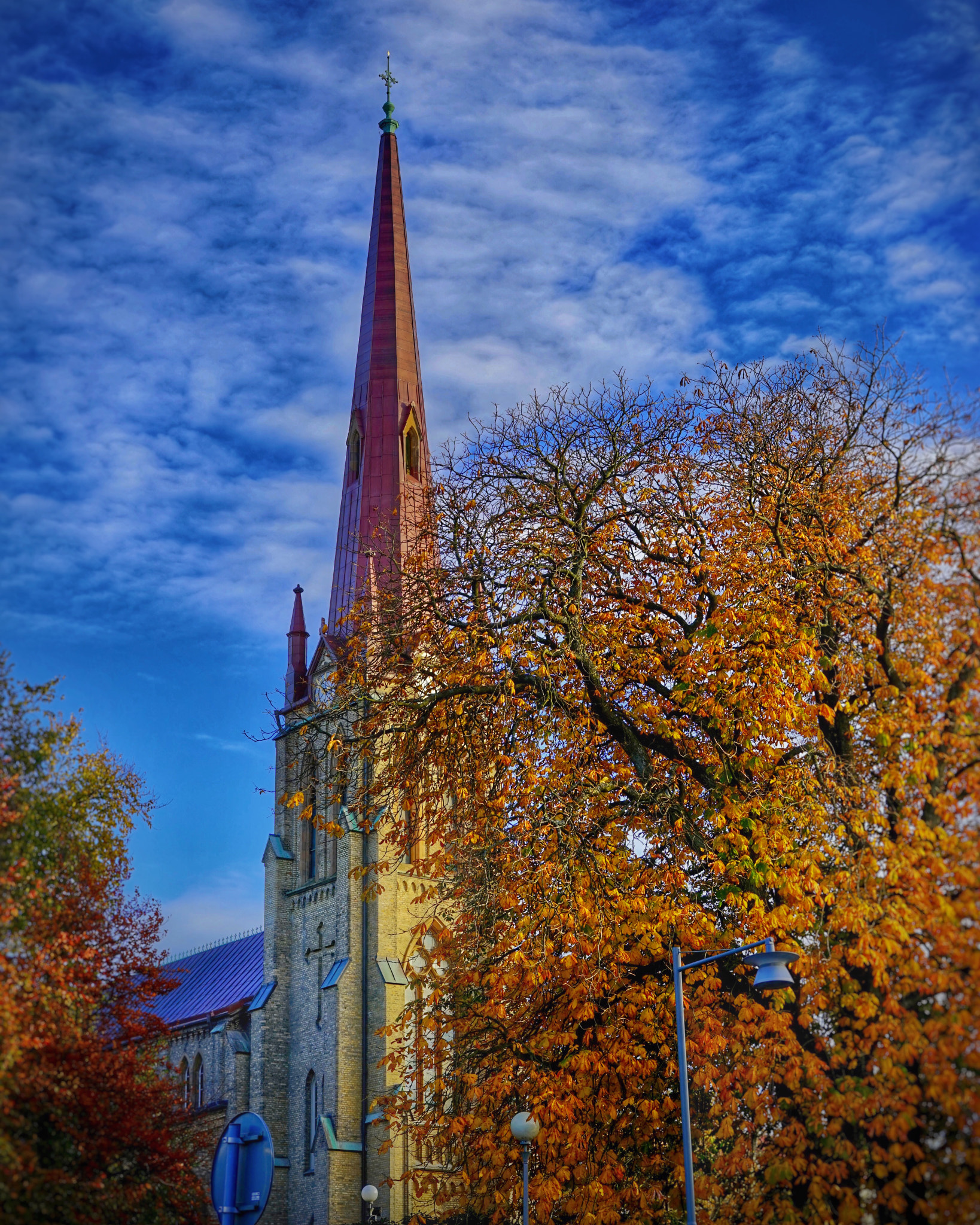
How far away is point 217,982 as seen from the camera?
→ 160 feet

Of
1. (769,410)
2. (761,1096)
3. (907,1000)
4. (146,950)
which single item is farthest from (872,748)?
(146,950)

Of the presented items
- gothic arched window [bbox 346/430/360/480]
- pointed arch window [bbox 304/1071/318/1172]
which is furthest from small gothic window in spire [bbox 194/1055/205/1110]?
gothic arched window [bbox 346/430/360/480]

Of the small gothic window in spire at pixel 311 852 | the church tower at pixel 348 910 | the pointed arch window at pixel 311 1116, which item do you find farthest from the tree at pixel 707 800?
the small gothic window in spire at pixel 311 852

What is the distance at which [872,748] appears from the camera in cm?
1402

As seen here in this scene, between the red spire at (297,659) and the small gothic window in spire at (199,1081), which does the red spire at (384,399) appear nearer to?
the red spire at (297,659)

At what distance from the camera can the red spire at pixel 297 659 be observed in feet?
137

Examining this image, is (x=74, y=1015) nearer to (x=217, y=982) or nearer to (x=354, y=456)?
(x=354, y=456)

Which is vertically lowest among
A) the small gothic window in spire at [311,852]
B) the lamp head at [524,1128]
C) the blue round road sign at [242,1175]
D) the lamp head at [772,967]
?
the blue round road sign at [242,1175]

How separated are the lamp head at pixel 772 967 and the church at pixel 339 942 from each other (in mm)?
22229

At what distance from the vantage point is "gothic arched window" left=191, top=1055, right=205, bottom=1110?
143 feet

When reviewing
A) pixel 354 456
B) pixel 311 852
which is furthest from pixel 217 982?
pixel 354 456

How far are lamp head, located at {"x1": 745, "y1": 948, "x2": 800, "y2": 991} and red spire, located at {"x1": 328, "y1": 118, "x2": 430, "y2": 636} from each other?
27020mm

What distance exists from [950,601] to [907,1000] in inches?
153

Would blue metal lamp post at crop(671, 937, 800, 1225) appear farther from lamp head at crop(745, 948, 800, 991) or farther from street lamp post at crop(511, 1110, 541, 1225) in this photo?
street lamp post at crop(511, 1110, 541, 1225)
